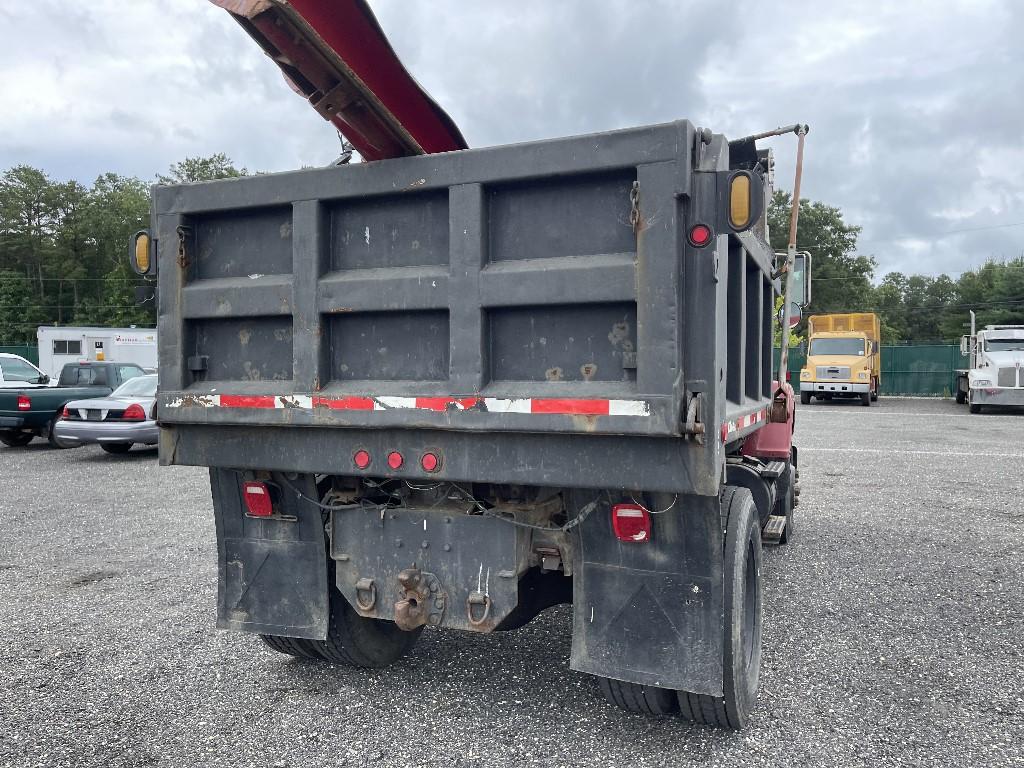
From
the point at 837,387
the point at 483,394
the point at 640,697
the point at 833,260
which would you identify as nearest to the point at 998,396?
the point at 837,387

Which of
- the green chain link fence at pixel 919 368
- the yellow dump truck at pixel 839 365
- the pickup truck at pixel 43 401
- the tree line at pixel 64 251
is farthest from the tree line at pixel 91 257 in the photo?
the pickup truck at pixel 43 401

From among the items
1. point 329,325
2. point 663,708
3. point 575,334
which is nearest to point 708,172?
point 575,334

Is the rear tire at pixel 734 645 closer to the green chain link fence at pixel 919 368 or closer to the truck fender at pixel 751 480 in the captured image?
the truck fender at pixel 751 480

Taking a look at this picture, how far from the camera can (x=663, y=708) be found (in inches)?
126

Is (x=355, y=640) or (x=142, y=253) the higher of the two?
(x=142, y=253)

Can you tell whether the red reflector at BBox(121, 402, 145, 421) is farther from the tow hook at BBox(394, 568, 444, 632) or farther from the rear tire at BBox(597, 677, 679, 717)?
the rear tire at BBox(597, 677, 679, 717)

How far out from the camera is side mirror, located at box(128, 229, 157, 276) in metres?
3.53

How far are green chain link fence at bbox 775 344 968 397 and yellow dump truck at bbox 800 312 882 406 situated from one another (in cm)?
447

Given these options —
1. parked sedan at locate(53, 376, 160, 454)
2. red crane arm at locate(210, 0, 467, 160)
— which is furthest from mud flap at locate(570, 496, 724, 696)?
parked sedan at locate(53, 376, 160, 454)

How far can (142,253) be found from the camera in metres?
3.59

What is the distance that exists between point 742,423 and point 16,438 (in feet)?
49.0

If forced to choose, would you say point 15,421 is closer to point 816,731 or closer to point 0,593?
point 0,593

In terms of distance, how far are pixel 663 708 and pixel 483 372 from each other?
1.64 m

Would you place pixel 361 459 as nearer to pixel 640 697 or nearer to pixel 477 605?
pixel 477 605
